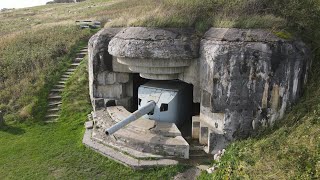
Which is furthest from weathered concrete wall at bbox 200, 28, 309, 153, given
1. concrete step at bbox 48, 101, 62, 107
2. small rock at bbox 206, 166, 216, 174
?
concrete step at bbox 48, 101, 62, 107

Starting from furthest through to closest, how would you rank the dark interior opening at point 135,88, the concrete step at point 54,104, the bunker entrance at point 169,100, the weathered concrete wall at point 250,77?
the concrete step at point 54,104
the dark interior opening at point 135,88
the bunker entrance at point 169,100
the weathered concrete wall at point 250,77

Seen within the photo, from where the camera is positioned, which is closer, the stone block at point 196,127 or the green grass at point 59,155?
the green grass at point 59,155

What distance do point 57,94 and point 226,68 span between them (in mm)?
7345

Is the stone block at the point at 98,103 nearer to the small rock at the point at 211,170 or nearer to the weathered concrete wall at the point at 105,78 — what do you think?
the weathered concrete wall at the point at 105,78

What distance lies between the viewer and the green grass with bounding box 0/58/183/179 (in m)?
8.50

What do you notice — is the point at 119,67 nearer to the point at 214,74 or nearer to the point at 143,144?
the point at 143,144

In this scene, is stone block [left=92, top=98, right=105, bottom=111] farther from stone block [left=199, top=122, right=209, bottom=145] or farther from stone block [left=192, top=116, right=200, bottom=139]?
stone block [left=199, top=122, right=209, bottom=145]

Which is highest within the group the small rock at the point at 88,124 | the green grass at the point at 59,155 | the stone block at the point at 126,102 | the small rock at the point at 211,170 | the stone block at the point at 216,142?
the stone block at the point at 126,102

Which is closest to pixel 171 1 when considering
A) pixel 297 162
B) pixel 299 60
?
pixel 299 60

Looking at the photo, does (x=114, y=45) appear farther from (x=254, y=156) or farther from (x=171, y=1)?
(x=254, y=156)

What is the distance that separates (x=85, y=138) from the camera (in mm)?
10109

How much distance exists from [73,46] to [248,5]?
9.26 meters

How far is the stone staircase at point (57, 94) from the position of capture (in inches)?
473

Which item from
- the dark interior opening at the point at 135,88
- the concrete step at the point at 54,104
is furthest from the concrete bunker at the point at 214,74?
the concrete step at the point at 54,104
